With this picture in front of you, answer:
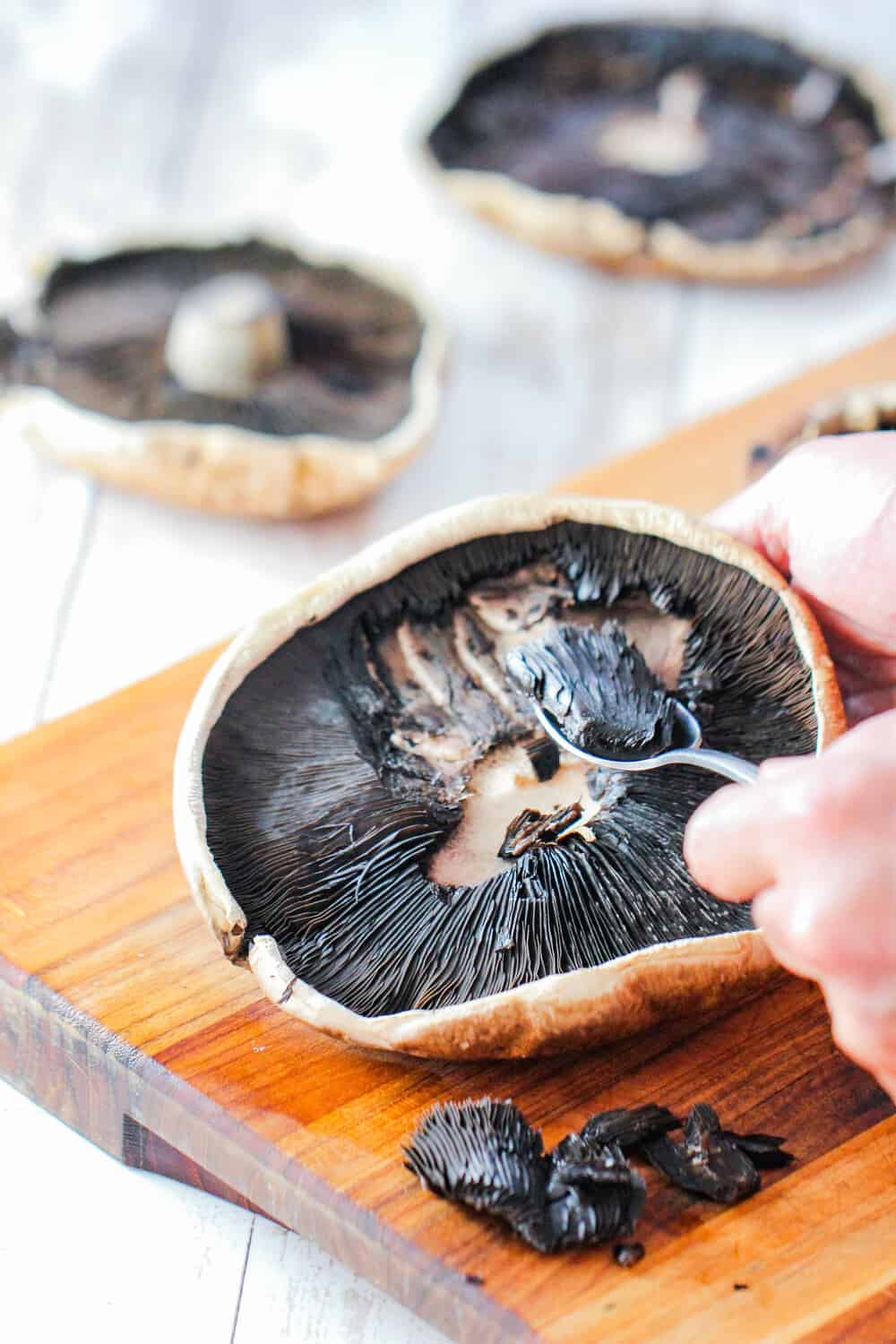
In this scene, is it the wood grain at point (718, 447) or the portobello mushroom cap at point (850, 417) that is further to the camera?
the wood grain at point (718, 447)

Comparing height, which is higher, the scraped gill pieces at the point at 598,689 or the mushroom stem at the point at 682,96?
the mushroom stem at the point at 682,96

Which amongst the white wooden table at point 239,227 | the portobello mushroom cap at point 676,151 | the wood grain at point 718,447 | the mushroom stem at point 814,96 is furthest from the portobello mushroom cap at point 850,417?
the mushroom stem at point 814,96

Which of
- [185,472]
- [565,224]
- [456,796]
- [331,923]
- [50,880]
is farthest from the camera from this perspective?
[565,224]

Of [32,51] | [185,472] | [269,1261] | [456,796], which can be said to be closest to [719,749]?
[456,796]

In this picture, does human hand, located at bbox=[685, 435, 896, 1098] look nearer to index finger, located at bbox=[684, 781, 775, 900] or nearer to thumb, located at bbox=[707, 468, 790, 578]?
index finger, located at bbox=[684, 781, 775, 900]

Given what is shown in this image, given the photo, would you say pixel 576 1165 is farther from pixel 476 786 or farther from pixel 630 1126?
pixel 476 786

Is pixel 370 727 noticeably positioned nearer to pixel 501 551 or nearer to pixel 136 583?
pixel 501 551

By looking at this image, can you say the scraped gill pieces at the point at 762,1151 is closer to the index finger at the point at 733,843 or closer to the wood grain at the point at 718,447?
the index finger at the point at 733,843

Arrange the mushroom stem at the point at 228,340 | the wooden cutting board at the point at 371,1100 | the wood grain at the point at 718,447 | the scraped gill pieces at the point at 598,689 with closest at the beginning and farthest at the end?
the wooden cutting board at the point at 371,1100 → the scraped gill pieces at the point at 598,689 → the wood grain at the point at 718,447 → the mushroom stem at the point at 228,340
